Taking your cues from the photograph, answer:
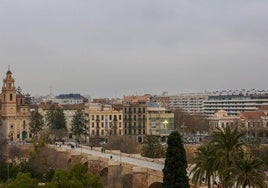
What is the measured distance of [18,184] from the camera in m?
30.5

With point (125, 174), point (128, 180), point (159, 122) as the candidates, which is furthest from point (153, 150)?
point (159, 122)

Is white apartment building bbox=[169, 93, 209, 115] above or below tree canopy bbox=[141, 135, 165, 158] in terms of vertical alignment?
above

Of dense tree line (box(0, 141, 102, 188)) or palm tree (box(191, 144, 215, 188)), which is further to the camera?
dense tree line (box(0, 141, 102, 188))

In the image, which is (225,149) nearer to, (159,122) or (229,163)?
(229,163)

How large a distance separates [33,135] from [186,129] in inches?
1274

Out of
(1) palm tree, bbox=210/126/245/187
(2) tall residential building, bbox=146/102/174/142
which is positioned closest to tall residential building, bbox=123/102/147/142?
(2) tall residential building, bbox=146/102/174/142

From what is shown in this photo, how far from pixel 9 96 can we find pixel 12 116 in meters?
3.63

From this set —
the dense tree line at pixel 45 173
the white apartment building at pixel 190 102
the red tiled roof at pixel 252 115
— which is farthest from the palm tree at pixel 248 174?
the white apartment building at pixel 190 102

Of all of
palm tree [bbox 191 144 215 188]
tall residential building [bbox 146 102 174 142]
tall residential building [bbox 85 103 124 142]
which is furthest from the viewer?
tall residential building [bbox 85 103 124 142]

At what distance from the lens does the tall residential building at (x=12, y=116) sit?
9025 centimetres

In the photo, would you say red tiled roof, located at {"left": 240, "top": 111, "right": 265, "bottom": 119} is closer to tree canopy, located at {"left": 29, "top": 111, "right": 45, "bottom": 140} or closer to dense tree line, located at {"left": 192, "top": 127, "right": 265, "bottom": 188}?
tree canopy, located at {"left": 29, "top": 111, "right": 45, "bottom": 140}

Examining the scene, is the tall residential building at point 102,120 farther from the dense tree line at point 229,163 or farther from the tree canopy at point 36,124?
the dense tree line at point 229,163

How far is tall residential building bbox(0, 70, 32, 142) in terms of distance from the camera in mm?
90250

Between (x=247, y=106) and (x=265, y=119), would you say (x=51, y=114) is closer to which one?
(x=265, y=119)
